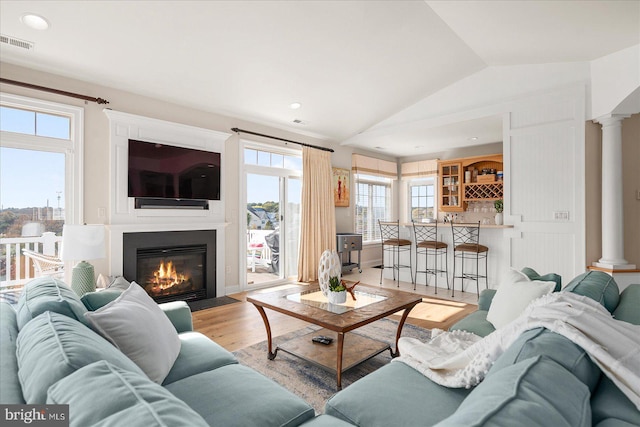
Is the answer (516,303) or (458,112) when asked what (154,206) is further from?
(458,112)

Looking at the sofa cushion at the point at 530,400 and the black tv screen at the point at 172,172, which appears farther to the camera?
the black tv screen at the point at 172,172

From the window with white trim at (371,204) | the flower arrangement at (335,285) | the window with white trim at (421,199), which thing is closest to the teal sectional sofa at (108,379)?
the flower arrangement at (335,285)

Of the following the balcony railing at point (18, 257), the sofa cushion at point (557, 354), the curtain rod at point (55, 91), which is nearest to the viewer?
Answer: the sofa cushion at point (557, 354)

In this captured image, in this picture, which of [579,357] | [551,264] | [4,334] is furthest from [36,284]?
[551,264]

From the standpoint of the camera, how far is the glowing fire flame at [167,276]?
4.17 m

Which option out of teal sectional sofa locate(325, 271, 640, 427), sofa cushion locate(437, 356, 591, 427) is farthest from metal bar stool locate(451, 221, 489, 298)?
sofa cushion locate(437, 356, 591, 427)

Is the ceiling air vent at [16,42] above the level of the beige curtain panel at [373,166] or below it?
above

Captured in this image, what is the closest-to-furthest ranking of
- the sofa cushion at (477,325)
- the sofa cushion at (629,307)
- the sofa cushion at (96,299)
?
the sofa cushion at (629,307) < the sofa cushion at (96,299) < the sofa cushion at (477,325)

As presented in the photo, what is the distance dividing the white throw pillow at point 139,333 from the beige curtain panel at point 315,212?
4145 millimetres

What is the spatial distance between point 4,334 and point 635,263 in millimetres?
5539

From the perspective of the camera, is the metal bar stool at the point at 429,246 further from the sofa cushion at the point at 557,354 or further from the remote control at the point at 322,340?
the sofa cushion at the point at 557,354

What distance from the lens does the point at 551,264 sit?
4.05 metres

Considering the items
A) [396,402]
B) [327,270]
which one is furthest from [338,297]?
[396,402]

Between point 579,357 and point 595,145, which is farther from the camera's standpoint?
point 595,145
